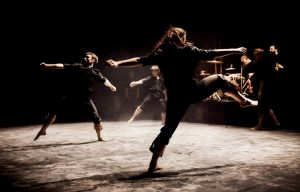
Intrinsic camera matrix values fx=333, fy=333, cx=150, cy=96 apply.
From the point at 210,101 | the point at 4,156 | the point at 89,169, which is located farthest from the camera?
the point at 210,101

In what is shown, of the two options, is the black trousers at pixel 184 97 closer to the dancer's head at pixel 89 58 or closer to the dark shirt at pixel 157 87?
the dancer's head at pixel 89 58

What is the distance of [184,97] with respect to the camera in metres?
4.23

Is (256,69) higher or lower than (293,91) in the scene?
higher

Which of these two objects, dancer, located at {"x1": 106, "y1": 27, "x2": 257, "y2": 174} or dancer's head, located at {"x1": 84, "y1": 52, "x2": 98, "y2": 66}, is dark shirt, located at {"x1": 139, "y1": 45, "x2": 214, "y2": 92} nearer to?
dancer, located at {"x1": 106, "y1": 27, "x2": 257, "y2": 174}

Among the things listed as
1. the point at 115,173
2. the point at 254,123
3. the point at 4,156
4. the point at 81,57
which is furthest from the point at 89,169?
the point at 81,57

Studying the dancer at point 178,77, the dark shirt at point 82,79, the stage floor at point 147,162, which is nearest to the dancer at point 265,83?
the stage floor at point 147,162

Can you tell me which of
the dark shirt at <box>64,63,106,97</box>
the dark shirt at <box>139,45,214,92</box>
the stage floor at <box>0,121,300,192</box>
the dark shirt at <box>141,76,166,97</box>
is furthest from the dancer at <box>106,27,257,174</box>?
the dark shirt at <box>141,76,166,97</box>

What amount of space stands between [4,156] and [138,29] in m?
9.49

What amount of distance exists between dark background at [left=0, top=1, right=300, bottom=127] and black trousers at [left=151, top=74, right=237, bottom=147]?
8687 mm

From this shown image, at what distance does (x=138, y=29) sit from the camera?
1428 cm

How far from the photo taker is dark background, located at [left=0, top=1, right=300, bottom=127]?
1261 centimetres

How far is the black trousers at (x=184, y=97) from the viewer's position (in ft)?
13.9

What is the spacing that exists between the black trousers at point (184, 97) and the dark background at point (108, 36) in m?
8.69

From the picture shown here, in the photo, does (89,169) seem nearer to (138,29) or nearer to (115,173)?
(115,173)
